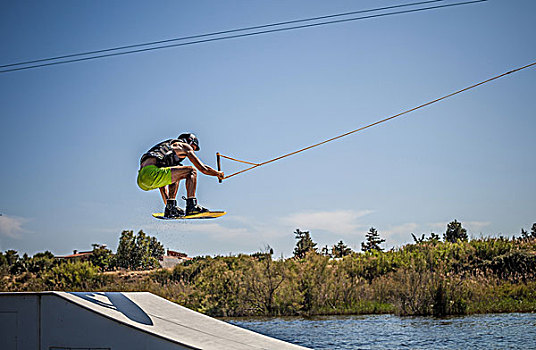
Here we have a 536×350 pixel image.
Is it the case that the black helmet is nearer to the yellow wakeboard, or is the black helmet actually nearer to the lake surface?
the yellow wakeboard

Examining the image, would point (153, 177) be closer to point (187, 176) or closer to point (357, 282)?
→ point (187, 176)

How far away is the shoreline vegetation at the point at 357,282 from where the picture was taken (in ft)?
51.5

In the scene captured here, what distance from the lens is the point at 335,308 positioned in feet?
55.9

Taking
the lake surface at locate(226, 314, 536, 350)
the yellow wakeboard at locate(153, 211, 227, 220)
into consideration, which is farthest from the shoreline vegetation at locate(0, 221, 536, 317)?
the yellow wakeboard at locate(153, 211, 227, 220)

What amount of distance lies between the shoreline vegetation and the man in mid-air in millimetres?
9265

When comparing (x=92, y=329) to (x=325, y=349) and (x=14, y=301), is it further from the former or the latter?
(x=325, y=349)

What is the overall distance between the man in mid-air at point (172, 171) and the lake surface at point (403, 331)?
4.40 m

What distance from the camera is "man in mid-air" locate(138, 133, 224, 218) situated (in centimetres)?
806

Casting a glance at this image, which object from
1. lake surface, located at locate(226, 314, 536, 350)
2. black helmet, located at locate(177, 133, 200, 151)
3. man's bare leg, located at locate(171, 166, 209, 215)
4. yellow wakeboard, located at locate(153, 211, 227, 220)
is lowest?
lake surface, located at locate(226, 314, 536, 350)

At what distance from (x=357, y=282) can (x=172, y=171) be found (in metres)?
11.9

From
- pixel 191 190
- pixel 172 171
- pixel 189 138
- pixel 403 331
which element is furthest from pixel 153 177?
pixel 403 331

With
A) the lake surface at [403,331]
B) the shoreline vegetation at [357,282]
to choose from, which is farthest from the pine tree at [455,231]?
the lake surface at [403,331]

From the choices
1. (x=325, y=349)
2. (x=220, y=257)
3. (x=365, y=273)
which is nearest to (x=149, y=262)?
(x=220, y=257)

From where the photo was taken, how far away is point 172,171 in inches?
322
